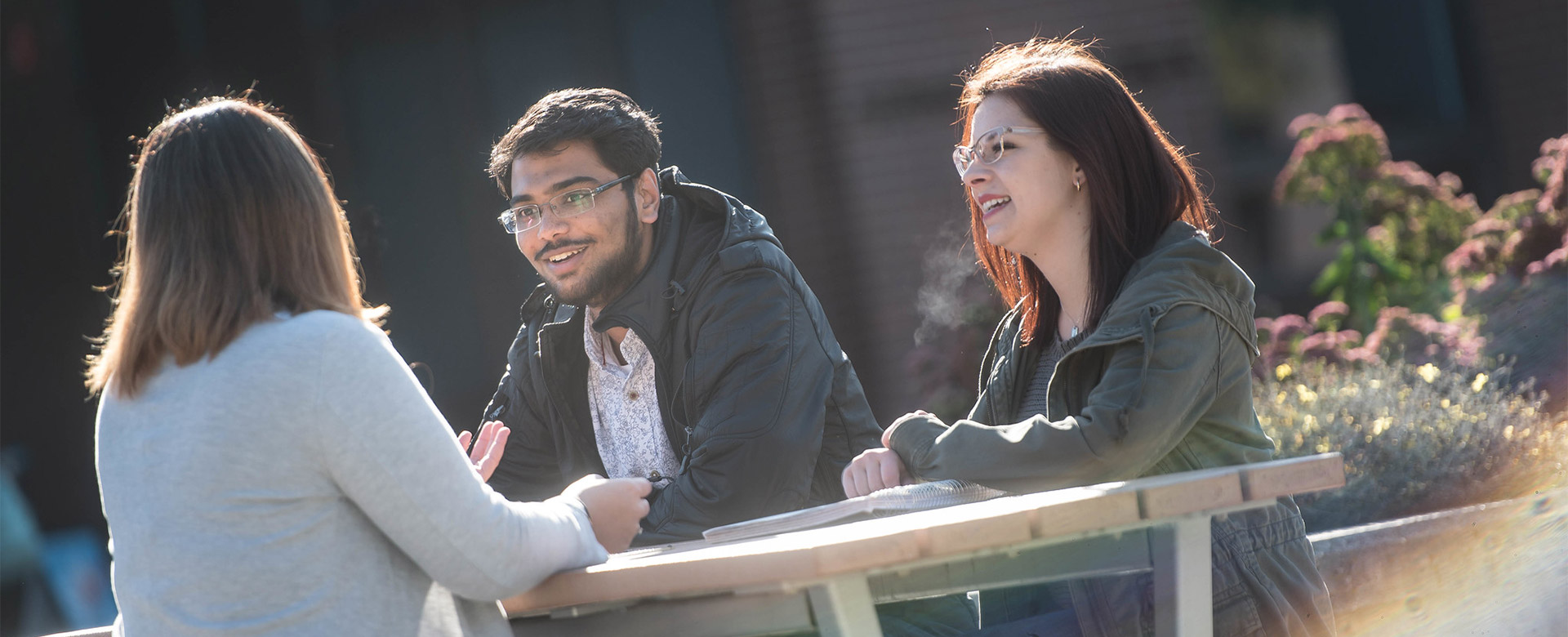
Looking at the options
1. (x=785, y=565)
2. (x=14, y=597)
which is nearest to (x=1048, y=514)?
(x=785, y=565)

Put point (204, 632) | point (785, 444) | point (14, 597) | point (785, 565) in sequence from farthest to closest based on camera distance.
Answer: point (14, 597) → point (785, 444) → point (204, 632) → point (785, 565)

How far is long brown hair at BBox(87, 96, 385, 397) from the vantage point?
5.96 ft

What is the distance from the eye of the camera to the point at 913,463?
2412 millimetres

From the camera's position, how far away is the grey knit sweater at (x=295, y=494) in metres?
1.75

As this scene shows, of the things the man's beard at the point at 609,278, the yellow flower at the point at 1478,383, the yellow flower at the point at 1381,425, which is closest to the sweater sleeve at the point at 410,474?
the man's beard at the point at 609,278

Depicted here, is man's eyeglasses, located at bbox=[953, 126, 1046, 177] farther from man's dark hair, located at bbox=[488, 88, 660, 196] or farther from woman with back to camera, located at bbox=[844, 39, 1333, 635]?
man's dark hair, located at bbox=[488, 88, 660, 196]

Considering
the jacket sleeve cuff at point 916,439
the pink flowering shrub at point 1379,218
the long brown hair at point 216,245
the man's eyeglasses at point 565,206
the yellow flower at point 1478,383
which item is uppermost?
the long brown hair at point 216,245

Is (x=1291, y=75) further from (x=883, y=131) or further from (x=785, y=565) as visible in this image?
(x=785, y=565)

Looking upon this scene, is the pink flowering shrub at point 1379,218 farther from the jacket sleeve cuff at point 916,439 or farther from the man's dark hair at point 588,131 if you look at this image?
the jacket sleeve cuff at point 916,439

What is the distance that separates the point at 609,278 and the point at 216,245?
1438mm

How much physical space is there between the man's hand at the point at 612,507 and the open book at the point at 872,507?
14 cm

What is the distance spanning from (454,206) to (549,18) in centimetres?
110

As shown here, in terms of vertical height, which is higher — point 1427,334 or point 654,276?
point 654,276

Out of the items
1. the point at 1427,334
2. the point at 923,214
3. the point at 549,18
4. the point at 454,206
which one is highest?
the point at 549,18
